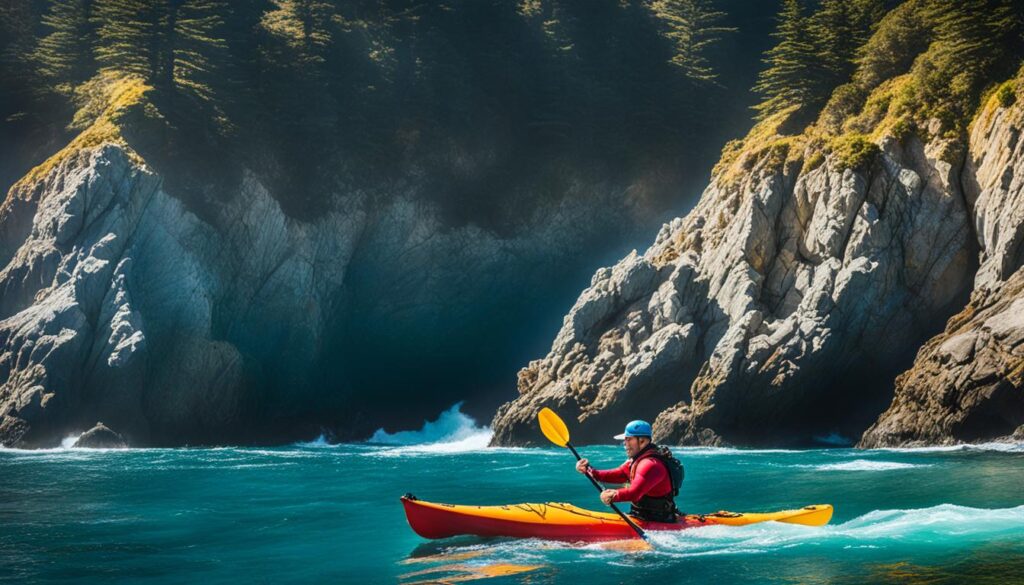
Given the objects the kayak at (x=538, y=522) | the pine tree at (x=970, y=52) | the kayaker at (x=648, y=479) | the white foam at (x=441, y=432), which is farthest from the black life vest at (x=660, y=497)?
the white foam at (x=441, y=432)

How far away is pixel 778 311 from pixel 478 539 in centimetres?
2252

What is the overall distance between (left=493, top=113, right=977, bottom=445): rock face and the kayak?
18.0 m

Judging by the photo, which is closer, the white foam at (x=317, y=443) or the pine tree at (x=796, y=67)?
the pine tree at (x=796, y=67)

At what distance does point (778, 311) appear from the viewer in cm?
3566

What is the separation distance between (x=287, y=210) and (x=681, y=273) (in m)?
20.7

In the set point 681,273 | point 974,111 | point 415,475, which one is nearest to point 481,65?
point 681,273

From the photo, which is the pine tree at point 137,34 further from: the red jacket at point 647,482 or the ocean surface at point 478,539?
the red jacket at point 647,482

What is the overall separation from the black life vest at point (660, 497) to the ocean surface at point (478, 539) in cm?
38

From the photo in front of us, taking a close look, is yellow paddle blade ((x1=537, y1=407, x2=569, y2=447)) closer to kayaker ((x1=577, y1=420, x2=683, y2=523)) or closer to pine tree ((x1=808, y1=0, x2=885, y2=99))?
kayaker ((x1=577, y1=420, x2=683, y2=523))

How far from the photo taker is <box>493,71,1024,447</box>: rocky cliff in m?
31.4

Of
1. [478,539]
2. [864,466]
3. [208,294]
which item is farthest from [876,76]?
[478,539]

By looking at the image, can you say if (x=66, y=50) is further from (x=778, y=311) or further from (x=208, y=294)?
(x=778, y=311)

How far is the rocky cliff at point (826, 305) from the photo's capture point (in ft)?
103

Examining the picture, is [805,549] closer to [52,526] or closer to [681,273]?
[52,526]
